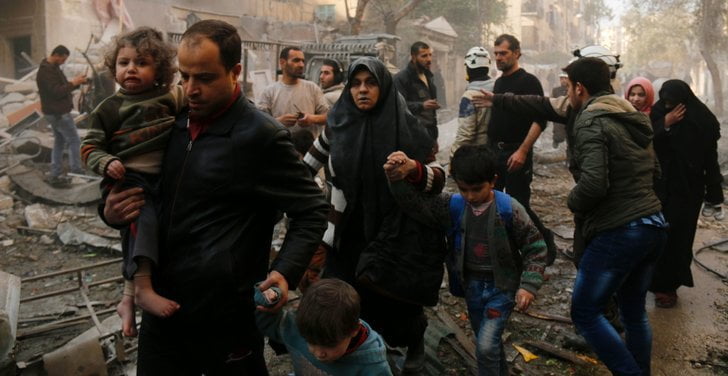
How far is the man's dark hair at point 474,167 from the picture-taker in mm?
2551

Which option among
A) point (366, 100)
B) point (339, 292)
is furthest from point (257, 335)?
point (366, 100)

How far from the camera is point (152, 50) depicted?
188 cm

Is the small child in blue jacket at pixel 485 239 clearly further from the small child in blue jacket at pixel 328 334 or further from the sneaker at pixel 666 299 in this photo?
the sneaker at pixel 666 299

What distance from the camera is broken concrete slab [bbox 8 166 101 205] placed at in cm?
769

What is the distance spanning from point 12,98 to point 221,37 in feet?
43.3

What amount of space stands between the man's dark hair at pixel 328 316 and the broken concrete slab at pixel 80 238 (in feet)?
16.4

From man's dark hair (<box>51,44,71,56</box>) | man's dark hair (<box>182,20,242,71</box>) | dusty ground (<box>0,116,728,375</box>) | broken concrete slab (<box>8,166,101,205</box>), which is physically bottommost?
dusty ground (<box>0,116,728,375</box>)

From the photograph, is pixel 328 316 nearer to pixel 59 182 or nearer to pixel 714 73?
pixel 59 182

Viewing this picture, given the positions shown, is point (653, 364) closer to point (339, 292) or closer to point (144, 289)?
point (339, 292)

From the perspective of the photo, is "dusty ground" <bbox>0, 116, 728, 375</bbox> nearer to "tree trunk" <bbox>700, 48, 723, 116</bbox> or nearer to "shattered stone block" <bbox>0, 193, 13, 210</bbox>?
"shattered stone block" <bbox>0, 193, 13, 210</bbox>

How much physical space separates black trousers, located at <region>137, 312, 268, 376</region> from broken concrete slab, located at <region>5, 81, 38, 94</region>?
521 inches

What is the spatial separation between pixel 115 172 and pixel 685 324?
426 centimetres

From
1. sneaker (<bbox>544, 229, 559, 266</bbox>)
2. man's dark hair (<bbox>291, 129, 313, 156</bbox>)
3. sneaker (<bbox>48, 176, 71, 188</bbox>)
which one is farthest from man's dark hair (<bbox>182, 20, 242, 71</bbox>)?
sneaker (<bbox>48, 176, 71, 188</bbox>)

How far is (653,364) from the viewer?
139 inches
